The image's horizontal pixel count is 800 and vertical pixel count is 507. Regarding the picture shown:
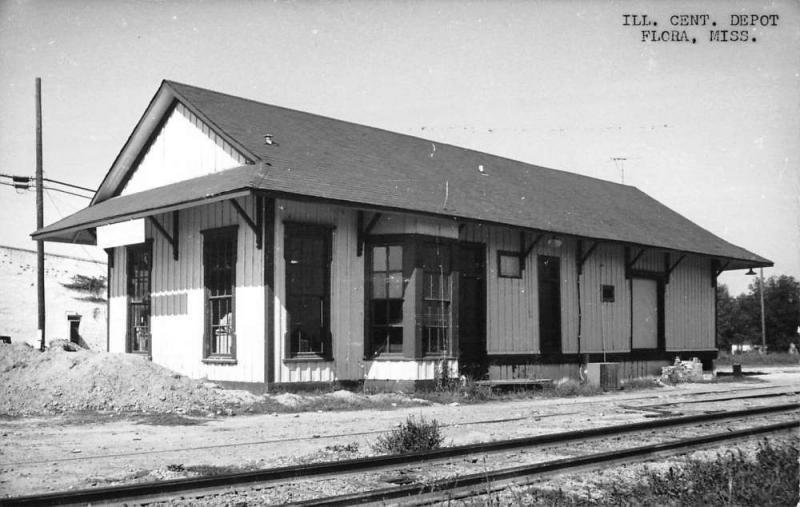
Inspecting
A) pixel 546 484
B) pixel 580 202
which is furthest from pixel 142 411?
pixel 580 202

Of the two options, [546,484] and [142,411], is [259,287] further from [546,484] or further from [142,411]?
[546,484]

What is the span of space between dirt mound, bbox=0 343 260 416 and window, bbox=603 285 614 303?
11.3 m

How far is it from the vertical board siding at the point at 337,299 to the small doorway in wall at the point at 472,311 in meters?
2.54

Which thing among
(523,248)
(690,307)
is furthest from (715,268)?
(523,248)

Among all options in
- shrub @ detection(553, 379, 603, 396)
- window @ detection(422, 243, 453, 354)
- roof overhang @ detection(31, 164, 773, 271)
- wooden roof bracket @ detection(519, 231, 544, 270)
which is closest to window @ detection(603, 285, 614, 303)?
roof overhang @ detection(31, 164, 773, 271)

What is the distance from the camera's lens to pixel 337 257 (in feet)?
53.4

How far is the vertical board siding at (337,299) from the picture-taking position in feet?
50.2

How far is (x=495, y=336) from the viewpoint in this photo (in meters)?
18.8

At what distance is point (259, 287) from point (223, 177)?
238cm

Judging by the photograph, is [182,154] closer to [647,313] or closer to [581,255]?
[581,255]

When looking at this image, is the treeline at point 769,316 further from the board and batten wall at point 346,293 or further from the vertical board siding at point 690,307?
the board and batten wall at point 346,293

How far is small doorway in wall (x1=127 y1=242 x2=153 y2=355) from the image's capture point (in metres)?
19.0

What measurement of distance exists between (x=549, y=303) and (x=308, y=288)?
23.9ft

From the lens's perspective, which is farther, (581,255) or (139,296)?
(581,255)
